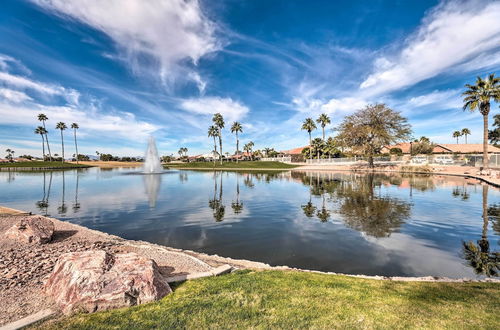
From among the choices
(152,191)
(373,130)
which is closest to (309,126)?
(373,130)

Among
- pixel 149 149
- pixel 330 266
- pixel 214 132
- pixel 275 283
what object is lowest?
pixel 330 266

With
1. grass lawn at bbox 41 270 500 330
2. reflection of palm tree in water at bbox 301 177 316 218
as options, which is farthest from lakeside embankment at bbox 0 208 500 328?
reflection of palm tree in water at bbox 301 177 316 218

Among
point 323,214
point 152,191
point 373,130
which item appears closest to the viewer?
point 323,214

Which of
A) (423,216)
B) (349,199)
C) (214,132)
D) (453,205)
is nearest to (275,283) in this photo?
(423,216)

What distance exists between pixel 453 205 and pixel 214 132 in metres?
92.0

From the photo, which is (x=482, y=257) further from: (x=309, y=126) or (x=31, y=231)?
(x=309, y=126)

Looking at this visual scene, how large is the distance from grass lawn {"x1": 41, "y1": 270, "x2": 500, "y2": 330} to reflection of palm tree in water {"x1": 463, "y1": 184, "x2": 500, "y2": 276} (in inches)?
94.8

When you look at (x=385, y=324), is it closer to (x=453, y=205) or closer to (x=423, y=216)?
(x=423, y=216)

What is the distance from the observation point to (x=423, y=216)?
13953 millimetres

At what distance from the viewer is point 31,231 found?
9.27 meters

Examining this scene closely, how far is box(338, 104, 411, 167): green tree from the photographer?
183 ft

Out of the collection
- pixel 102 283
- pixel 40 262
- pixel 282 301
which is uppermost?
pixel 102 283

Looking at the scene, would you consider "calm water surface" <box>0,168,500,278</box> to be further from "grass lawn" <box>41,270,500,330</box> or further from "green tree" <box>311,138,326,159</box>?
"green tree" <box>311,138,326,159</box>

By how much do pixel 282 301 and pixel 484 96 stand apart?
51.5 metres
